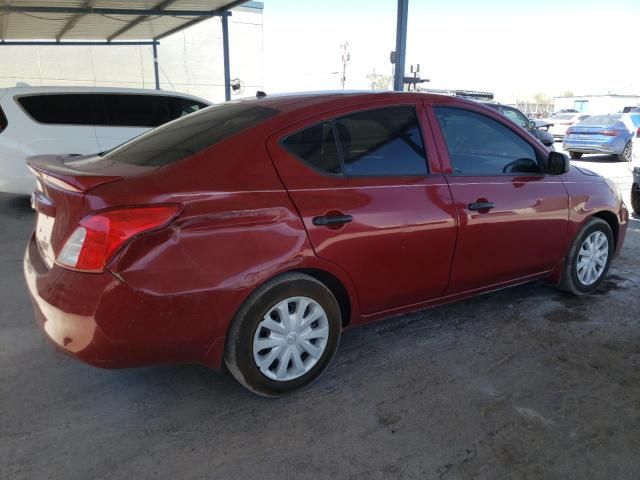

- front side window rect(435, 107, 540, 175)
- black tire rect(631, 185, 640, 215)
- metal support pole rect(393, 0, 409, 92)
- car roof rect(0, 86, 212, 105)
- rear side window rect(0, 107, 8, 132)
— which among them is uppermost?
metal support pole rect(393, 0, 409, 92)

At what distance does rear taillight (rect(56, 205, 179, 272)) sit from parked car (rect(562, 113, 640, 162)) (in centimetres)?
1547

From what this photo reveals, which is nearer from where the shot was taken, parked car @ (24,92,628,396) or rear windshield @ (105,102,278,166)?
parked car @ (24,92,628,396)

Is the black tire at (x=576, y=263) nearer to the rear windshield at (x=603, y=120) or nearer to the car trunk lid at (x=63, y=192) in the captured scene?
the car trunk lid at (x=63, y=192)

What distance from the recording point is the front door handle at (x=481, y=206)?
327cm

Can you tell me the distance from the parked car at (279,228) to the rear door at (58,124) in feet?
14.8

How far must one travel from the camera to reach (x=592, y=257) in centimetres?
420

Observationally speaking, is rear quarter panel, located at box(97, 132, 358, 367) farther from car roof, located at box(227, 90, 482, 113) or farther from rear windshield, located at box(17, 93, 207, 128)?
rear windshield, located at box(17, 93, 207, 128)

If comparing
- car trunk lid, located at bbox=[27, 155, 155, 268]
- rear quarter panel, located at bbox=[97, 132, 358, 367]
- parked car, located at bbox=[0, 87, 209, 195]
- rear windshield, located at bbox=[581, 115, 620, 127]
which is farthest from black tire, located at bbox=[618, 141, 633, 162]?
car trunk lid, located at bbox=[27, 155, 155, 268]

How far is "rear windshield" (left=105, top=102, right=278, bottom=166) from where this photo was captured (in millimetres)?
2633

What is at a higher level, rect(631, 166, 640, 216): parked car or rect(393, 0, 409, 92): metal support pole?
rect(393, 0, 409, 92): metal support pole

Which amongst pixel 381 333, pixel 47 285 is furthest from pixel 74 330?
pixel 381 333

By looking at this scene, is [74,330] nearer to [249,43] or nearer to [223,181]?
[223,181]

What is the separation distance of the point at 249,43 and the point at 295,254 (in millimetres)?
23116

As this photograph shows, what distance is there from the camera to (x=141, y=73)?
21.7 m
